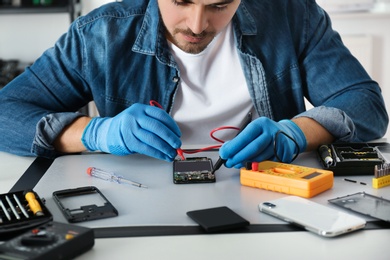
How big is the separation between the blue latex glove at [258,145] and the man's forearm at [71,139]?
347 millimetres

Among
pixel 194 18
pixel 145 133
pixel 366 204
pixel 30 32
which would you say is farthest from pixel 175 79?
pixel 30 32

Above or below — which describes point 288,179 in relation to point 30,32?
below

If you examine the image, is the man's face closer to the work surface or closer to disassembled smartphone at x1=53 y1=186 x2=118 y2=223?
the work surface

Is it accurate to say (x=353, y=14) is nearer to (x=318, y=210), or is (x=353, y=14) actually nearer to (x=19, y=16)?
(x=19, y=16)

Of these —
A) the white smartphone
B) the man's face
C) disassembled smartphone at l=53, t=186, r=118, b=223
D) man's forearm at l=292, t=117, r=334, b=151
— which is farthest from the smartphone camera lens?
the man's face

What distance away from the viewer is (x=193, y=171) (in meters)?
1.01

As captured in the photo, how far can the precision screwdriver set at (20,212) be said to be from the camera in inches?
30.4

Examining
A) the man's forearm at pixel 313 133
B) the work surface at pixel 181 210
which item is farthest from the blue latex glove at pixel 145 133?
the man's forearm at pixel 313 133

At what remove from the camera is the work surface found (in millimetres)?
717

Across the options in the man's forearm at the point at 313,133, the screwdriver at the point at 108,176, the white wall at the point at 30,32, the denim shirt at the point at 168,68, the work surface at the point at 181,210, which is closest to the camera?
the work surface at the point at 181,210

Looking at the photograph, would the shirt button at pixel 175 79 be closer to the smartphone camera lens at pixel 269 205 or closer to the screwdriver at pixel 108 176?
the screwdriver at pixel 108 176

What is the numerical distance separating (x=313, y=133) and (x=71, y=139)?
523 mm

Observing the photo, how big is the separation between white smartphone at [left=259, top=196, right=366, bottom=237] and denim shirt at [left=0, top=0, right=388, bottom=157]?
0.50 m

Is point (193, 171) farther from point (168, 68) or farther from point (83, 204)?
point (168, 68)
